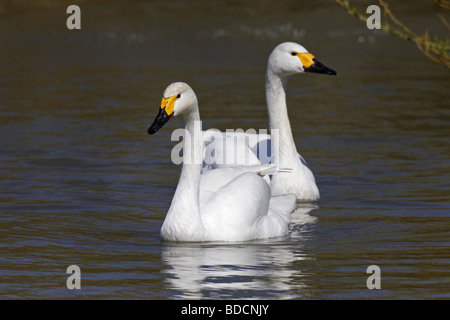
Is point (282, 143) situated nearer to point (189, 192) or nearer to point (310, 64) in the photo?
point (310, 64)

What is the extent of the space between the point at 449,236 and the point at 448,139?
16.5 feet

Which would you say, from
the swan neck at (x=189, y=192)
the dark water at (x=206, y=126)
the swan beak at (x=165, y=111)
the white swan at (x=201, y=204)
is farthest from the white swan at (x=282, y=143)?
the swan beak at (x=165, y=111)

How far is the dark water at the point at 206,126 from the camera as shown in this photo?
770cm

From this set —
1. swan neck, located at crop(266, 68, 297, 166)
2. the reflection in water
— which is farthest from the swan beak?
swan neck, located at crop(266, 68, 297, 166)

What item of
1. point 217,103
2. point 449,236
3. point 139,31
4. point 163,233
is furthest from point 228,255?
point 139,31

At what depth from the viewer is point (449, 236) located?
28.9 feet

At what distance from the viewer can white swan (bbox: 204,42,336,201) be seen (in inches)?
425

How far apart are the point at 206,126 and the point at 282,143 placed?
374 centimetres

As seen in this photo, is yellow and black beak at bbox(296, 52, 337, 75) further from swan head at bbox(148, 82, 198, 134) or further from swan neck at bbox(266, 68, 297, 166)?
swan head at bbox(148, 82, 198, 134)

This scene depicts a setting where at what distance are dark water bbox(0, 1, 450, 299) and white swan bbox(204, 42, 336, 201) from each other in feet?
1.21

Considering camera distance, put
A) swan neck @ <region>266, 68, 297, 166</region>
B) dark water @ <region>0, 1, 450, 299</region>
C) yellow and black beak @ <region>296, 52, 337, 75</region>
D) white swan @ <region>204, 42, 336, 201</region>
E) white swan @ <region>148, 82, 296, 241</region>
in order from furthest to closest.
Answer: swan neck @ <region>266, 68, 297, 166</region>
yellow and black beak @ <region>296, 52, 337, 75</region>
white swan @ <region>204, 42, 336, 201</region>
white swan @ <region>148, 82, 296, 241</region>
dark water @ <region>0, 1, 450, 299</region>

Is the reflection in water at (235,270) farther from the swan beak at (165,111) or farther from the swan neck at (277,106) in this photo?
the swan neck at (277,106)

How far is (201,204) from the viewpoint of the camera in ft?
29.3
